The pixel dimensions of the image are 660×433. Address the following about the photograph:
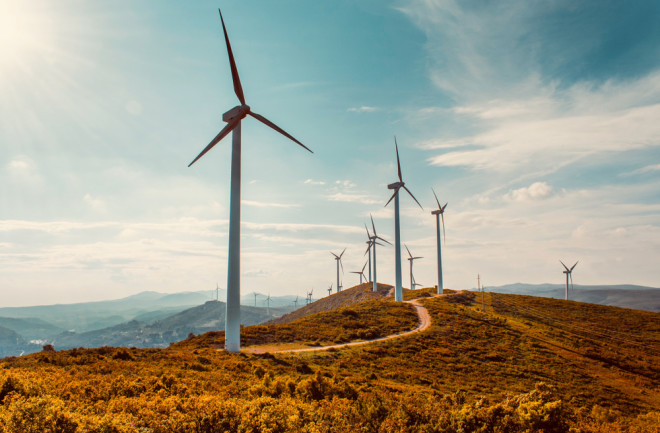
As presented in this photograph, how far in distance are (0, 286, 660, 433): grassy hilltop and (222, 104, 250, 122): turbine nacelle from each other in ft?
92.7

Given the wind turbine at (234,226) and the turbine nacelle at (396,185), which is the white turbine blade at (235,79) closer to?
the wind turbine at (234,226)

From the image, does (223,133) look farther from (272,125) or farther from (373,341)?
(373,341)

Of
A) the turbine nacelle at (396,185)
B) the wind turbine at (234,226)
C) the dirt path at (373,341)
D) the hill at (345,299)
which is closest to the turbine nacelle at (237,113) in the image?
the wind turbine at (234,226)

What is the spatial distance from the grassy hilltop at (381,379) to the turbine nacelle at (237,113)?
28263 millimetres

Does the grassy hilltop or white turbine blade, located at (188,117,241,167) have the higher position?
white turbine blade, located at (188,117,241,167)

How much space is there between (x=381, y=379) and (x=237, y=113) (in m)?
34.9

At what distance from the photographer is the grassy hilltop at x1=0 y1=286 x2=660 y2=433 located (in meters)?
14.4

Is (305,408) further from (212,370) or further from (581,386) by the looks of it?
(581,386)

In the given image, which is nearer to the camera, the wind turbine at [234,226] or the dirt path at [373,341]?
the wind turbine at [234,226]

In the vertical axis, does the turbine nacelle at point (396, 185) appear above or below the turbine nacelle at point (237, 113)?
above

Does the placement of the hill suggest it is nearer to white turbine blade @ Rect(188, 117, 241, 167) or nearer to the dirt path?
the dirt path

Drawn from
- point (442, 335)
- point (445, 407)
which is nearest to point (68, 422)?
point (445, 407)

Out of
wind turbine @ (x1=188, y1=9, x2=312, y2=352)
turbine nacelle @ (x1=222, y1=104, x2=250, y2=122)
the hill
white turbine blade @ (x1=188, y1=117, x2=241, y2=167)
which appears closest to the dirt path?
wind turbine @ (x1=188, y1=9, x2=312, y2=352)

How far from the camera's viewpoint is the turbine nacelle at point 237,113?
48.3 meters
